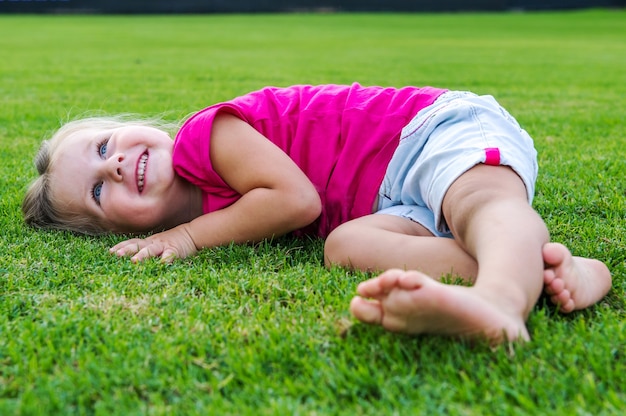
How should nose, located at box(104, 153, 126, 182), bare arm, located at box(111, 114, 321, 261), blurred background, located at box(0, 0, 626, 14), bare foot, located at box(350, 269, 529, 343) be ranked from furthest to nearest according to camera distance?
blurred background, located at box(0, 0, 626, 14) → nose, located at box(104, 153, 126, 182) → bare arm, located at box(111, 114, 321, 261) → bare foot, located at box(350, 269, 529, 343)

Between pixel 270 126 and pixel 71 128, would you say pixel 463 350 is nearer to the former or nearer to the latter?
pixel 270 126

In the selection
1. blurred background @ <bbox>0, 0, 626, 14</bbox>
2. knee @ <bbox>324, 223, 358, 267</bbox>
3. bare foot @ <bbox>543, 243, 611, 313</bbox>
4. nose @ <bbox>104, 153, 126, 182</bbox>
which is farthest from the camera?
blurred background @ <bbox>0, 0, 626, 14</bbox>

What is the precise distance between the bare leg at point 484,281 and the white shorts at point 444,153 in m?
0.08

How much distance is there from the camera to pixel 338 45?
14.7m

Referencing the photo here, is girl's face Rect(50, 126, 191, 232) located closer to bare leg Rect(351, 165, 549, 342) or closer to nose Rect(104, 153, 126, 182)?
nose Rect(104, 153, 126, 182)

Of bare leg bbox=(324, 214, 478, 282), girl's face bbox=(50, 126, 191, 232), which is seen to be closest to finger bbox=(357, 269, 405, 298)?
bare leg bbox=(324, 214, 478, 282)

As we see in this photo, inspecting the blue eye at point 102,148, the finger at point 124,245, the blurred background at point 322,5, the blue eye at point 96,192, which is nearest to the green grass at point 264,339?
the finger at point 124,245

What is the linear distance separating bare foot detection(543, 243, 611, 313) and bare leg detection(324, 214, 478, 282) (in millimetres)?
215

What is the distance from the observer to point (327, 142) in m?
2.33

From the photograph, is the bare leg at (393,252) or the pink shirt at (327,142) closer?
the bare leg at (393,252)

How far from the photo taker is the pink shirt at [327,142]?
2.27 metres

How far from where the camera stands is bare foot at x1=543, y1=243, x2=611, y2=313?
153 cm

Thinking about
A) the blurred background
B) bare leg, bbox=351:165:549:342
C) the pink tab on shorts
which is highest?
the pink tab on shorts

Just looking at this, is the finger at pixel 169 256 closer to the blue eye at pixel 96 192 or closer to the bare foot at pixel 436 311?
the blue eye at pixel 96 192
